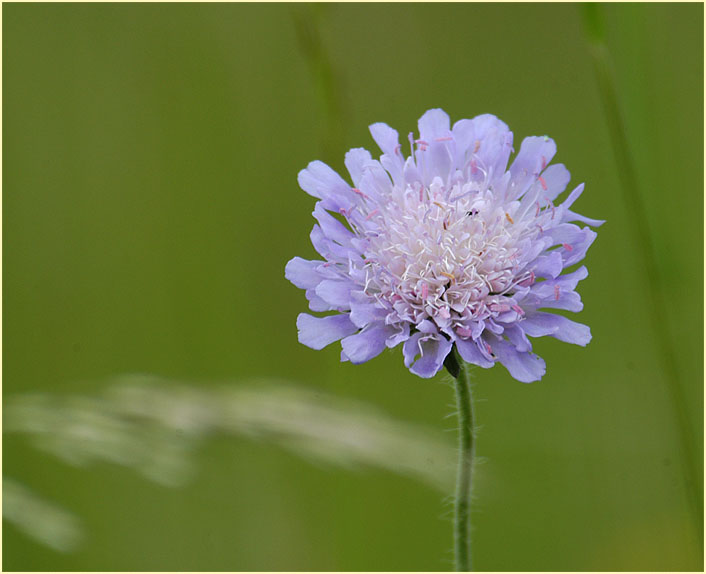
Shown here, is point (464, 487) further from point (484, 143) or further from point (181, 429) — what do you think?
point (181, 429)

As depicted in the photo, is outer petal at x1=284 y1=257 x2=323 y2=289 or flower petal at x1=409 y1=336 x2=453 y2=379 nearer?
flower petal at x1=409 y1=336 x2=453 y2=379

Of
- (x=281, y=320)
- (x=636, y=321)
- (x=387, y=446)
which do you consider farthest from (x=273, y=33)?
(x=387, y=446)

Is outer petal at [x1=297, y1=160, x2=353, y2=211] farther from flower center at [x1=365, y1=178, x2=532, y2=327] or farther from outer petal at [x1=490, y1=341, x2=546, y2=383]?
outer petal at [x1=490, y1=341, x2=546, y2=383]

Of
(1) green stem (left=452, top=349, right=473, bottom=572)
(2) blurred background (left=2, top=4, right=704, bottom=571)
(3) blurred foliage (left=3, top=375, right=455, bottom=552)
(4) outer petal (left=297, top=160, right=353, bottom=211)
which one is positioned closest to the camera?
(1) green stem (left=452, top=349, right=473, bottom=572)

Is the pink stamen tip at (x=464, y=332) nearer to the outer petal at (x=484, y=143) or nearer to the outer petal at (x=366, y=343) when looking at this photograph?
the outer petal at (x=366, y=343)

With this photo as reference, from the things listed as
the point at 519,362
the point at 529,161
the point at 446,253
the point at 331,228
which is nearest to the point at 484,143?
the point at 529,161

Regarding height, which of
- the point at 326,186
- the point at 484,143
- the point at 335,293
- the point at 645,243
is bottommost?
the point at 335,293

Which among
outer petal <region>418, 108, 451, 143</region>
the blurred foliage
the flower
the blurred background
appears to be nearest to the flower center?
the flower

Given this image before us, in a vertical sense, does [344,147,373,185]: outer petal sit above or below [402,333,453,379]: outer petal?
above
